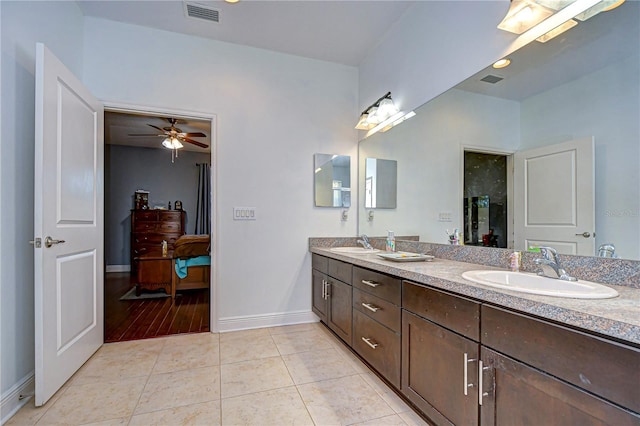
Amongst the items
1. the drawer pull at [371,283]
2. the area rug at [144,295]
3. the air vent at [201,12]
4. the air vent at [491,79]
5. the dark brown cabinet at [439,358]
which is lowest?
the area rug at [144,295]

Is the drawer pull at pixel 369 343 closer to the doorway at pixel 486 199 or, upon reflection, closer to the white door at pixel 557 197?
the doorway at pixel 486 199

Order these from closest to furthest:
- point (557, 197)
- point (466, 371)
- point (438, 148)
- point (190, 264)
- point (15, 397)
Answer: point (466, 371) → point (557, 197) → point (15, 397) → point (438, 148) → point (190, 264)

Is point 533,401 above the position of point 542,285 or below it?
below

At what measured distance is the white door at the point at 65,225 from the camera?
167 centimetres

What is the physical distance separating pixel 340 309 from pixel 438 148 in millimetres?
1458

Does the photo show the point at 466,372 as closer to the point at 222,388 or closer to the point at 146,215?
the point at 222,388

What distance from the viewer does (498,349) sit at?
108 cm

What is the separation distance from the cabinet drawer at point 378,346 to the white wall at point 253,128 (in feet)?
3.68

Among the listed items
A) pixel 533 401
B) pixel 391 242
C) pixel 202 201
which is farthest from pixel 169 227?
pixel 533 401

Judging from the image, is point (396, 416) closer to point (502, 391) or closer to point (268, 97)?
Answer: point (502, 391)

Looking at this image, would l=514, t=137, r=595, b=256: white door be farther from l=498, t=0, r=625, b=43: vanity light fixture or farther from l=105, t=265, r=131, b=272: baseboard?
l=105, t=265, r=131, b=272: baseboard

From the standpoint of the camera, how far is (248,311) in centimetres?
289

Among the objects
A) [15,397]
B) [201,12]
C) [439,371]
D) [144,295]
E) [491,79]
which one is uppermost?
[201,12]

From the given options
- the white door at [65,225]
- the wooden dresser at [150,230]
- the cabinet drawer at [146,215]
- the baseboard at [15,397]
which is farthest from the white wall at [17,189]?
the cabinet drawer at [146,215]
